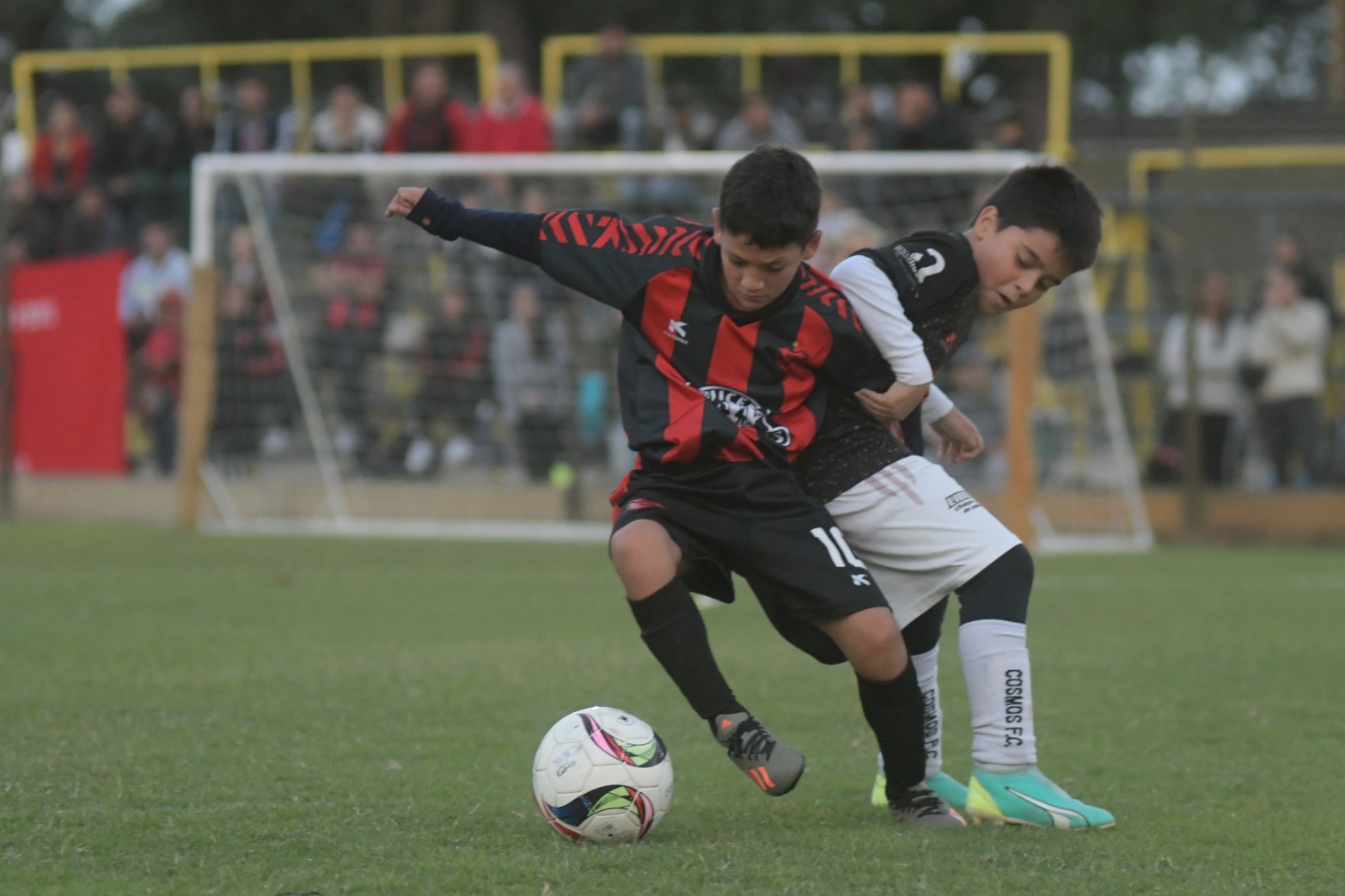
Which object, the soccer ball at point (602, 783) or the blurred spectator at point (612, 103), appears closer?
the soccer ball at point (602, 783)

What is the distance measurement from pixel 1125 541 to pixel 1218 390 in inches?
55.9

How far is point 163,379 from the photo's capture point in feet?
46.3

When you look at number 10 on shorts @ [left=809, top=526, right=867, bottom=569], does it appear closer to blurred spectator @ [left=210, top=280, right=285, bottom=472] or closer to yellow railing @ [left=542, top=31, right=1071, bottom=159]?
yellow railing @ [left=542, top=31, right=1071, bottom=159]

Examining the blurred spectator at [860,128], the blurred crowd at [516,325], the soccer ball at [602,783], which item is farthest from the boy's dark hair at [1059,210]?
the blurred spectator at [860,128]

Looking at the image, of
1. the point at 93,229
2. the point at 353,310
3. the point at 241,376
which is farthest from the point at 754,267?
the point at 93,229

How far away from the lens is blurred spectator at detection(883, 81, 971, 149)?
13.1m

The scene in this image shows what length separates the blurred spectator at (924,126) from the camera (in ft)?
42.9

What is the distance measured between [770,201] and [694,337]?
0.38 metres

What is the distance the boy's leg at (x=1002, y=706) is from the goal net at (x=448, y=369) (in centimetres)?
858

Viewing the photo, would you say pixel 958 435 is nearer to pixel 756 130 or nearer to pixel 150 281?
pixel 756 130

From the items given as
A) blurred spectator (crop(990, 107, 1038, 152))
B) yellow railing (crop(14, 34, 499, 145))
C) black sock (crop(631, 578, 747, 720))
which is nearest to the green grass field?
Answer: black sock (crop(631, 578, 747, 720))

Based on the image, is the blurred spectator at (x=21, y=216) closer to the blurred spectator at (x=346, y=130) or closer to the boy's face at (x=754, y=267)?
the blurred spectator at (x=346, y=130)

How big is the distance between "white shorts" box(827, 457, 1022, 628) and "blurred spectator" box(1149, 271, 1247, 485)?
30.5 feet

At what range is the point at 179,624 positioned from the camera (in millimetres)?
7352
